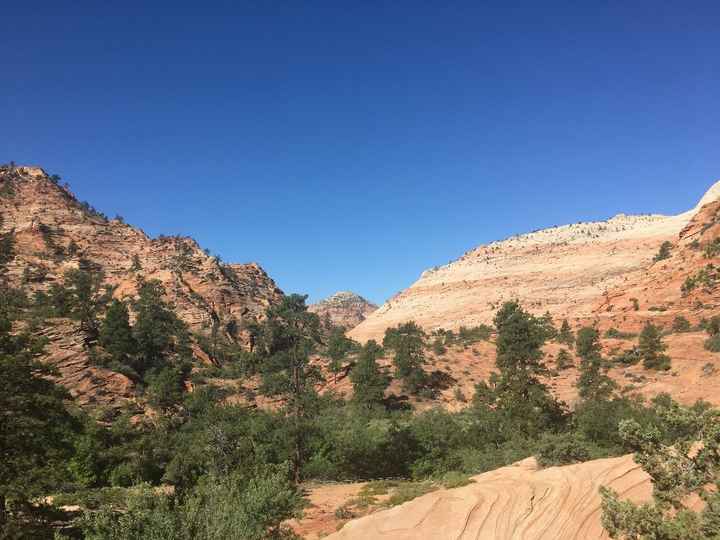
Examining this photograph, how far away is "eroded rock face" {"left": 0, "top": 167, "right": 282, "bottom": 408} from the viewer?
74375mm

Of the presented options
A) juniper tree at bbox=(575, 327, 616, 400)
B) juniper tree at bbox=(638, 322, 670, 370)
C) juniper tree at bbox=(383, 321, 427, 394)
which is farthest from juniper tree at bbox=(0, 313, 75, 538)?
juniper tree at bbox=(638, 322, 670, 370)

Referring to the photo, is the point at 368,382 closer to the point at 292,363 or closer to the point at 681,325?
the point at 292,363

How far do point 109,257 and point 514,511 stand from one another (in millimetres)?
92123

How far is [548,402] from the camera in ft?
94.1

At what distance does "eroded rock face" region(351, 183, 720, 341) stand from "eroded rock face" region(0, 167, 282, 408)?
39144 mm

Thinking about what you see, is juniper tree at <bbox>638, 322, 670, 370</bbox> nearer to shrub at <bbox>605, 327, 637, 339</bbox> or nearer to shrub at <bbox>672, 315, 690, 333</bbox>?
shrub at <bbox>672, 315, 690, 333</bbox>

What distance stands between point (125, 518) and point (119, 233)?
101 m

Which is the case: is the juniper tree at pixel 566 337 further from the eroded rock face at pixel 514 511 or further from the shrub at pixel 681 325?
the eroded rock face at pixel 514 511

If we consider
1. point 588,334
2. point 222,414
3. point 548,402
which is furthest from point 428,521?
point 588,334

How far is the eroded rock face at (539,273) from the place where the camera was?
335 ft

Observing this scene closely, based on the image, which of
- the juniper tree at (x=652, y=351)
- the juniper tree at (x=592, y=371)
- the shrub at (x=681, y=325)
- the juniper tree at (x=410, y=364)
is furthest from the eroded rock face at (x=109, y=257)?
the shrub at (x=681, y=325)

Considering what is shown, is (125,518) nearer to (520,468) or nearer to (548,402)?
(520,468)

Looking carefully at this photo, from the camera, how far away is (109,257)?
8662 cm

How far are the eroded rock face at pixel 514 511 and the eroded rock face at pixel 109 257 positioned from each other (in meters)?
65.0
